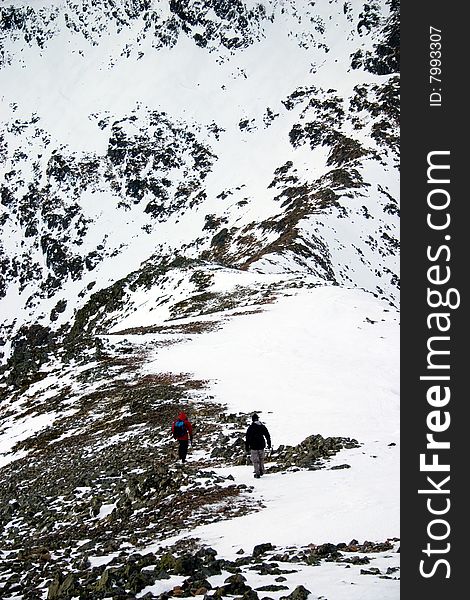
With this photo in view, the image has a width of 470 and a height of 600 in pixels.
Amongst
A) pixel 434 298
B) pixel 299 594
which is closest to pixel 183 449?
pixel 299 594

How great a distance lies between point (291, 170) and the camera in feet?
478

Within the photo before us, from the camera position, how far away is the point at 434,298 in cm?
628

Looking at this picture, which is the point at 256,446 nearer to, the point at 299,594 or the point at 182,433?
the point at 182,433

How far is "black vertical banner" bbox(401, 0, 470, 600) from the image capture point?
5766 mm

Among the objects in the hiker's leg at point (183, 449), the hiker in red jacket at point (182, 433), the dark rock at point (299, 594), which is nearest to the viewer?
the dark rock at point (299, 594)

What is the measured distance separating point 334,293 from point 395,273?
177ft

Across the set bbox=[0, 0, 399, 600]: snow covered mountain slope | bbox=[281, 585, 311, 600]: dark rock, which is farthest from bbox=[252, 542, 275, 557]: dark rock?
bbox=[281, 585, 311, 600]: dark rock

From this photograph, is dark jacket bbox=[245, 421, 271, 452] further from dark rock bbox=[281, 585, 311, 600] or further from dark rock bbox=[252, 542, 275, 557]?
dark rock bbox=[281, 585, 311, 600]

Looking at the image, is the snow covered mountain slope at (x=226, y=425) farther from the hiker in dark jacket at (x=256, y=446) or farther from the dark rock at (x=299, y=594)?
the hiker in dark jacket at (x=256, y=446)

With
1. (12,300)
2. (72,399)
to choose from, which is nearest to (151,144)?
(12,300)

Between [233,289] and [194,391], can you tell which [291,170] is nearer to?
[233,289]

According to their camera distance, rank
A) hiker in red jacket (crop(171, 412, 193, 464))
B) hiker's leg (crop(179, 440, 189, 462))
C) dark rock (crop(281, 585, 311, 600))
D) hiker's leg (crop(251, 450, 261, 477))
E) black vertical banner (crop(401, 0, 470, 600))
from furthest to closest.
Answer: hiker's leg (crop(179, 440, 189, 462)) → hiker in red jacket (crop(171, 412, 193, 464)) → hiker's leg (crop(251, 450, 261, 477)) → dark rock (crop(281, 585, 311, 600)) → black vertical banner (crop(401, 0, 470, 600))

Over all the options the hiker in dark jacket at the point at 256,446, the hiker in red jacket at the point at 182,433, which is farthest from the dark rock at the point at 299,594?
the hiker in red jacket at the point at 182,433

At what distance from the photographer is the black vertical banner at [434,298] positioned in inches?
227
